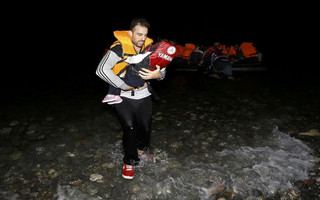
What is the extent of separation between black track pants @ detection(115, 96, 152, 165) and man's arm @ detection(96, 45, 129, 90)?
45 cm

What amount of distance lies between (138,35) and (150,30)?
21190 millimetres

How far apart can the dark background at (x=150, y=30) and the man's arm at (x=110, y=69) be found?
37.2ft

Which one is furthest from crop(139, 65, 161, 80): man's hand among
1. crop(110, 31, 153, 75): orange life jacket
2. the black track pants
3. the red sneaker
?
the red sneaker

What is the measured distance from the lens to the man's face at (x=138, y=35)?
3322 millimetres

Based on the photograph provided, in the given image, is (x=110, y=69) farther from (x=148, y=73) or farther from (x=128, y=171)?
(x=128, y=171)

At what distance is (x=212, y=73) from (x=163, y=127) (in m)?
6.90

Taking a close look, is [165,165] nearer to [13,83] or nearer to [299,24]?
[13,83]

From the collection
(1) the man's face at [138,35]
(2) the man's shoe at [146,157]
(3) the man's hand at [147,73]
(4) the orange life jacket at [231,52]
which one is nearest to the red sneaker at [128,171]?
(2) the man's shoe at [146,157]

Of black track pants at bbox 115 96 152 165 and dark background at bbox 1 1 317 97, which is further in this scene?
dark background at bbox 1 1 317 97

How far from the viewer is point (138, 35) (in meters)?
3.36

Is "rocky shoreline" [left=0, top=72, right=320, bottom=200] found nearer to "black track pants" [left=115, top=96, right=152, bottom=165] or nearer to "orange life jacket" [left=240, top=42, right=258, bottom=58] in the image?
"black track pants" [left=115, top=96, right=152, bottom=165]

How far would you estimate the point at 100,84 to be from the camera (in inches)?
420

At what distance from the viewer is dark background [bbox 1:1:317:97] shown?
17.7 metres

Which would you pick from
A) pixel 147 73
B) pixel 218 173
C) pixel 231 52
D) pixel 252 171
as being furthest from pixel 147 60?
pixel 231 52
